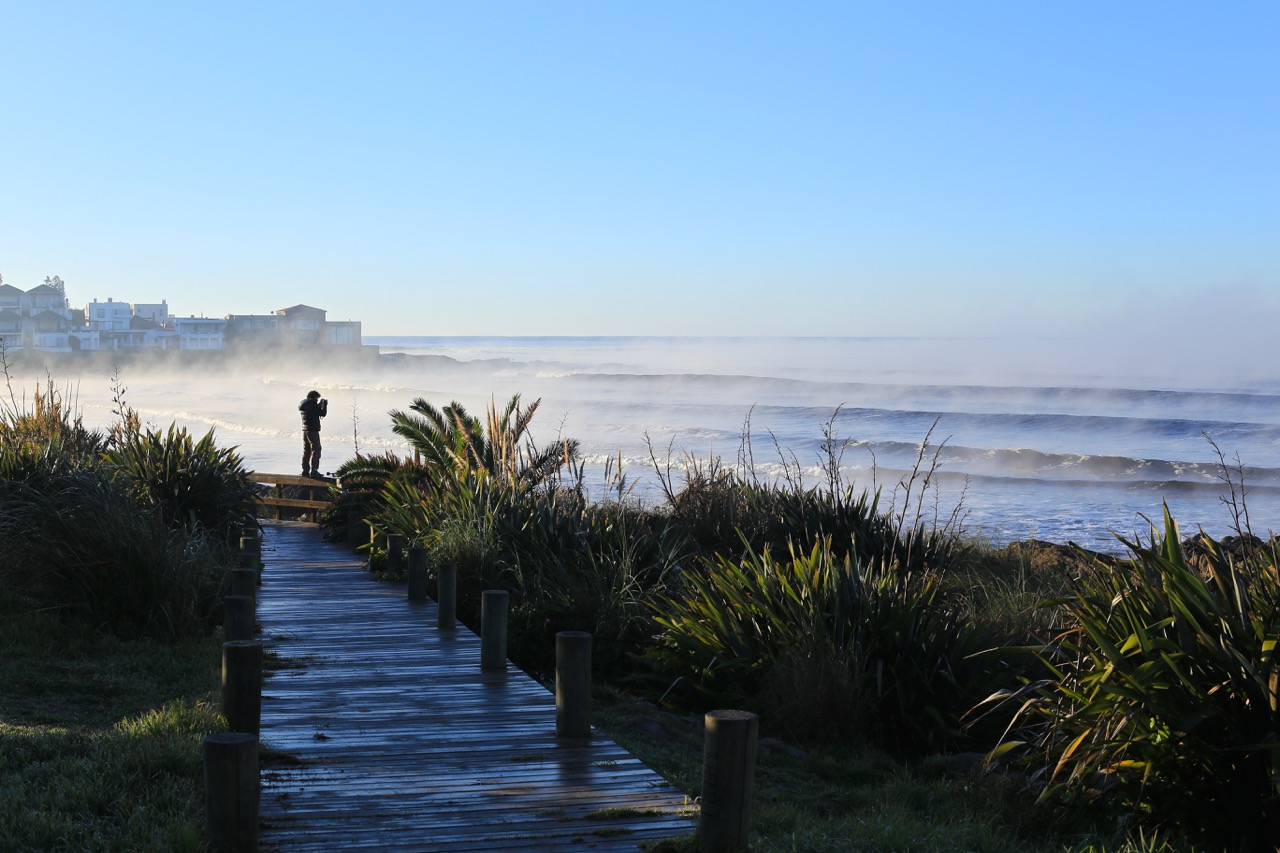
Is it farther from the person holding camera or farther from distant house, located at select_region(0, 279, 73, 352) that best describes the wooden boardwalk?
distant house, located at select_region(0, 279, 73, 352)

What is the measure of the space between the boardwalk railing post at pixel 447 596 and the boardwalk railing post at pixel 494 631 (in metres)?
1.77

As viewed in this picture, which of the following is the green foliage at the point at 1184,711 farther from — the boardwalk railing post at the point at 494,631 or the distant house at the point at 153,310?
the distant house at the point at 153,310

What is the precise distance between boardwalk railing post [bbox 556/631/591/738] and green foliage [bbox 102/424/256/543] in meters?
8.31

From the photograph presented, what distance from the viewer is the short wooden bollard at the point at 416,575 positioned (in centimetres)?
1225

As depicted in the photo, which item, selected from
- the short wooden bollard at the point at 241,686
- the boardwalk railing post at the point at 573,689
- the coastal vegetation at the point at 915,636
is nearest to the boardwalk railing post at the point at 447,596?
the coastal vegetation at the point at 915,636

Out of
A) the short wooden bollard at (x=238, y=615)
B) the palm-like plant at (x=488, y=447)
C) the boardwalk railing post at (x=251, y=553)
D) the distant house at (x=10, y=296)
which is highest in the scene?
the distant house at (x=10, y=296)

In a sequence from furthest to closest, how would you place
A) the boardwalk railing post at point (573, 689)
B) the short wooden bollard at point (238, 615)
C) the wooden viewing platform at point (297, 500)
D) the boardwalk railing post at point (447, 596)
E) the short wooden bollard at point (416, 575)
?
the wooden viewing platform at point (297, 500)
the short wooden bollard at point (416, 575)
the boardwalk railing post at point (447, 596)
the short wooden bollard at point (238, 615)
the boardwalk railing post at point (573, 689)

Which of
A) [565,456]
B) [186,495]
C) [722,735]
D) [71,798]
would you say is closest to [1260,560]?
[722,735]

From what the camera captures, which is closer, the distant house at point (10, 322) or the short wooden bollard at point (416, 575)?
the short wooden bollard at point (416, 575)

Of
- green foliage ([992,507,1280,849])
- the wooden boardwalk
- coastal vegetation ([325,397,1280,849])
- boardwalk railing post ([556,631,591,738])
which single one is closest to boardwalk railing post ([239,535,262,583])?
the wooden boardwalk

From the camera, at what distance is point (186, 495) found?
14.9 m

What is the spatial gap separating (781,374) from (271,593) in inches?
2795

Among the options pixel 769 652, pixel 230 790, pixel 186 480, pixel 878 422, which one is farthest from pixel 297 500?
pixel 878 422

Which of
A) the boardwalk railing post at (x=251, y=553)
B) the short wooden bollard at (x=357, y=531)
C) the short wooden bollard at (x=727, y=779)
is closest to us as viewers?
the short wooden bollard at (x=727, y=779)
